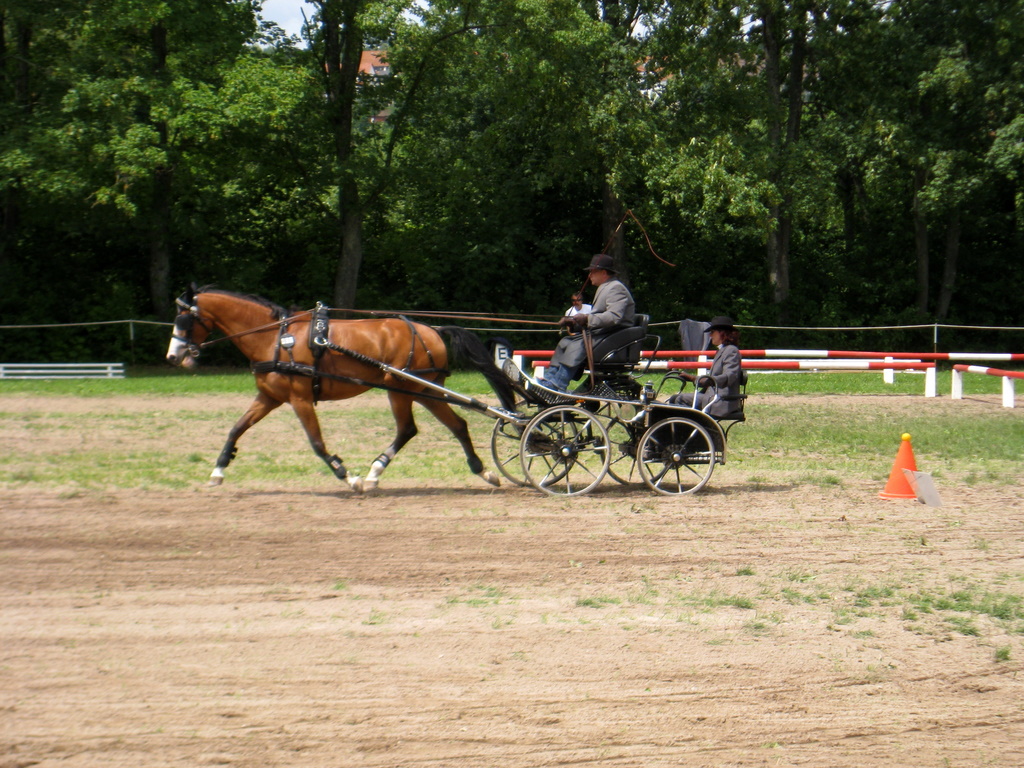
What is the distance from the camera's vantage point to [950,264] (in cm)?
2953

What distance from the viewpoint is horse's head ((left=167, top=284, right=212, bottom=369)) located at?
944cm

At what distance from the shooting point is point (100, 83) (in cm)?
2172

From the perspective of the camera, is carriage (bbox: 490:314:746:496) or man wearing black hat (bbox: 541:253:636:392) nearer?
man wearing black hat (bbox: 541:253:636:392)

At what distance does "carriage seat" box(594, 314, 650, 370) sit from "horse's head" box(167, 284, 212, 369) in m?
3.30

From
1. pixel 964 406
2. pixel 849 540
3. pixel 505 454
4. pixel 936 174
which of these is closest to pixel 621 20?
pixel 936 174

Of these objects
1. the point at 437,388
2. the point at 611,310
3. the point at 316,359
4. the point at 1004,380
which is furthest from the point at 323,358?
the point at 1004,380

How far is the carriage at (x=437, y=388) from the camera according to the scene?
9172mm

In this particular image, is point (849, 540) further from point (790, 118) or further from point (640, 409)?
point (790, 118)

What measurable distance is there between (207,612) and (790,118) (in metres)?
24.9

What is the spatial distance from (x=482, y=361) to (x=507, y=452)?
102 inches

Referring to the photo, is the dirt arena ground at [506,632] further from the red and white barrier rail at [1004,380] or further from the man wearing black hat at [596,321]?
the red and white barrier rail at [1004,380]

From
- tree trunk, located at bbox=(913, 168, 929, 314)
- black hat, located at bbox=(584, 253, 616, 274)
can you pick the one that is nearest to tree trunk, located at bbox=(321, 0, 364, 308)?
tree trunk, located at bbox=(913, 168, 929, 314)

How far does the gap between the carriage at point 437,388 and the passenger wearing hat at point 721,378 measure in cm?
9

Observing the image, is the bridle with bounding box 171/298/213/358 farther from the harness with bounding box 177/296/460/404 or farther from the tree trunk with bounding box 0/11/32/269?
the tree trunk with bounding box 0/11/32/269
